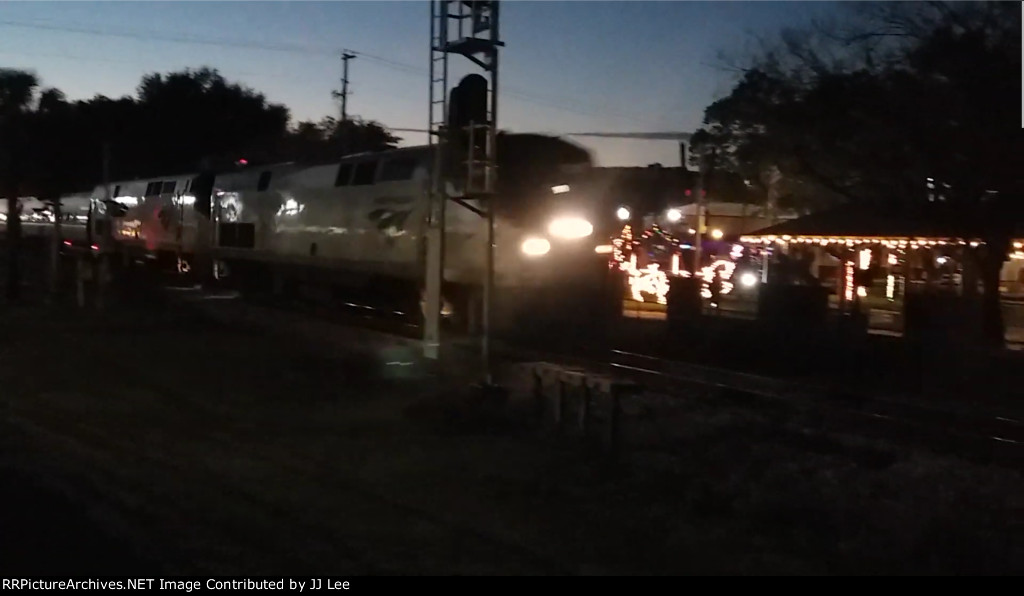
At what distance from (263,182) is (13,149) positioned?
21.1 ft

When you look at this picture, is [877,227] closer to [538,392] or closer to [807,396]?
[807,396]

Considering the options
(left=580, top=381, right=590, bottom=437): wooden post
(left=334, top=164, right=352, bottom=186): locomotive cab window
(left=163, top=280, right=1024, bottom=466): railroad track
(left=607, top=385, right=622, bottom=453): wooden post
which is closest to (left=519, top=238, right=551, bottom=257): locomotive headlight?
(left=163, top=280, right=1024, bottom=466): railroad track

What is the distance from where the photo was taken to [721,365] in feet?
61.6

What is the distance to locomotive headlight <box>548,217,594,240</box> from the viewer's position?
779 inches

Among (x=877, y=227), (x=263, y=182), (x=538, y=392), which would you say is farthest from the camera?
(x=877, y=227)

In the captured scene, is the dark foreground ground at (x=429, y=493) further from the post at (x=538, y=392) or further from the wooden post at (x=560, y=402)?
the post at (x=538, y=392)

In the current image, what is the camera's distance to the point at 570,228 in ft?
65.5

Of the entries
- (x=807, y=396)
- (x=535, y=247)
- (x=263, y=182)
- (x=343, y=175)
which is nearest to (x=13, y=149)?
(x=263, y=182)

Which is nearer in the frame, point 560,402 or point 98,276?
point 560,402

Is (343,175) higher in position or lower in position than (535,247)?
higher

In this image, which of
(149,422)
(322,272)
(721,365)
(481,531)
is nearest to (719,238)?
(322,272)

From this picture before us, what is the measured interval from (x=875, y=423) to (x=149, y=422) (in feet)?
25.4

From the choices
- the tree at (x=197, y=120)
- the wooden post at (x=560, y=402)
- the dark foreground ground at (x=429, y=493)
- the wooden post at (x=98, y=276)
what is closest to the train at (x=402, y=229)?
the wooden post at (x=98, y=276)

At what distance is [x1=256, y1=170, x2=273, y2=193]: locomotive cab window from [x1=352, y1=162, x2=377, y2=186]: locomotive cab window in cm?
523
